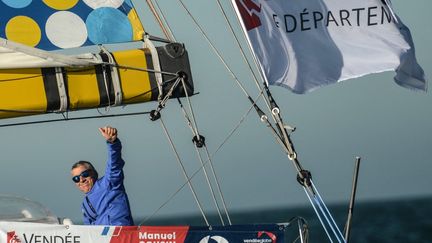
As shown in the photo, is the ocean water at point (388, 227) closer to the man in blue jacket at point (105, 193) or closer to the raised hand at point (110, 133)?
the man in blue jacket at point (105, 193)

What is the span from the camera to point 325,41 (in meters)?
12.9

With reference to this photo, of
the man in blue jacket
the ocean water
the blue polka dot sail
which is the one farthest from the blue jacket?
the ocean water

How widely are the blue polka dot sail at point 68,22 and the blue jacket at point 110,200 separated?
1.99 metres

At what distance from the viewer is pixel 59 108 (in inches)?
503

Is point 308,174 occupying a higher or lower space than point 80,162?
lower

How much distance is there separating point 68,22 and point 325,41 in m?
2.24

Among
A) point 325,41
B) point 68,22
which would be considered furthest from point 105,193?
point 325,41

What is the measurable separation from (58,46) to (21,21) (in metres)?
0.38

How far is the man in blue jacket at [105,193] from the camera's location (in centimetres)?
1143

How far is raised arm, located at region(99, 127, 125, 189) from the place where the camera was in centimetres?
1122

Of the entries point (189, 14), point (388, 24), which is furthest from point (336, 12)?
point (189, 14)

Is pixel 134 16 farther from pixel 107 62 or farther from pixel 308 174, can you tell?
pixel 308 174

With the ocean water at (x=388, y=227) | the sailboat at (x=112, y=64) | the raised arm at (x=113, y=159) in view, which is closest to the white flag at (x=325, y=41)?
the sailboat at (x=112, y=64)

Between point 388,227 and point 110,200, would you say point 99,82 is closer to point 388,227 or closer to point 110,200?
point 110,200
